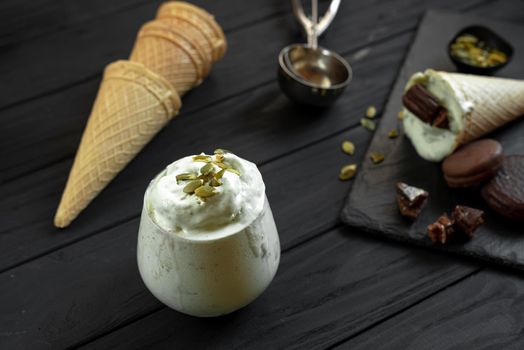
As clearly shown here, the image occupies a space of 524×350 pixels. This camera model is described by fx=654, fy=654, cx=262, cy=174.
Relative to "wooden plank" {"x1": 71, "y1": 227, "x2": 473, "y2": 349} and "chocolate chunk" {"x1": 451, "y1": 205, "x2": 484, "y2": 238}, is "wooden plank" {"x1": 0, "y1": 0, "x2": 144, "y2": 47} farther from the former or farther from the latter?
"chocolate chunk" {"x1": 451, "y1": 205, "x2": 484, "y2": 238}

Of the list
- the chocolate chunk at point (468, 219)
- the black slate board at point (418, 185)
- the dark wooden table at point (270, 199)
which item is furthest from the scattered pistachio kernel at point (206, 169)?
the chocolate chunk at point (468, 219)

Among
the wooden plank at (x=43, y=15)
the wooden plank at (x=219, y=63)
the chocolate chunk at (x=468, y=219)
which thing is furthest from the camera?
the wooden plank at (x=43, y=15)

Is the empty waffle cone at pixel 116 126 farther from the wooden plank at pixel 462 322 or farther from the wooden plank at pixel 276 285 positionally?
the wooden plank at pixel 462 322

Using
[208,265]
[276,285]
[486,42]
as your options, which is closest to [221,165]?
[208,265]

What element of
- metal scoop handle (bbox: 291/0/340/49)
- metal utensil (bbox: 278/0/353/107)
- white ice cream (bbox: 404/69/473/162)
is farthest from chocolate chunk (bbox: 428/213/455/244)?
metal scoop handle (bbox: 291/0/340/49)

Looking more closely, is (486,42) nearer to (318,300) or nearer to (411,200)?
(411,200)

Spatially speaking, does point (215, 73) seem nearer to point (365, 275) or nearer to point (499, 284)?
point (365, 275)

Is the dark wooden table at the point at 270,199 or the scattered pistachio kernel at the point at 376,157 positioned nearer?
the dark wooden table at the point at 270,199
